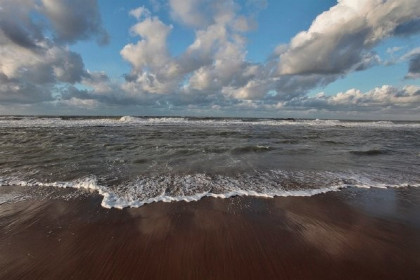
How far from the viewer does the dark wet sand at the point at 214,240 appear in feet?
9.41

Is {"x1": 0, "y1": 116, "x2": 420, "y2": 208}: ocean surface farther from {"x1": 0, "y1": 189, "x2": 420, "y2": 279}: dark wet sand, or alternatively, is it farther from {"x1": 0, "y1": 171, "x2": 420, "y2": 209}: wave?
{"x1": 0, "y1": 189, "x2": 420, "y2": 279}: dark wet sand

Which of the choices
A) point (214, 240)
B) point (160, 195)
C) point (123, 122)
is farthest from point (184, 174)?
point (123, 122)

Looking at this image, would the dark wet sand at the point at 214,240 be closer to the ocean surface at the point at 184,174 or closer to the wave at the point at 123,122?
the ocean surface at the point at 184,174

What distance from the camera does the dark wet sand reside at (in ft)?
9.41

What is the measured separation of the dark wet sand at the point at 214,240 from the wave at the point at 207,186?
0.37 m

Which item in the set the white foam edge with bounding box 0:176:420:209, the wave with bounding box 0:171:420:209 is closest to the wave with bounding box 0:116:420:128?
the white foam edge with bounding box 0:176:420:209

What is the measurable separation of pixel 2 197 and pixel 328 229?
6.30 metres

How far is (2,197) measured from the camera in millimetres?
5027

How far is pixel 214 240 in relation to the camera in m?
3.52

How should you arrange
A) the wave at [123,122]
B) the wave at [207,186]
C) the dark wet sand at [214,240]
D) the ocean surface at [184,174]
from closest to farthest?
the dark wet sand at [214,240] < the wave at [207,186] < the ocean surface at [184,174] < the wave at [123,122]

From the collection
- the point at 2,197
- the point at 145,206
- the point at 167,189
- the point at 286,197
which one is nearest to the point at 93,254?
the point at 145,206

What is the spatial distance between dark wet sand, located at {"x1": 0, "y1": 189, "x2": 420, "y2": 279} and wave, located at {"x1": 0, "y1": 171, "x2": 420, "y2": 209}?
0.37 meters

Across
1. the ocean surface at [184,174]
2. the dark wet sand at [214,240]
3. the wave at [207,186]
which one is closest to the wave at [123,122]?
the ocean surface at [184,174]

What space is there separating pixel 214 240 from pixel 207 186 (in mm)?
2359
